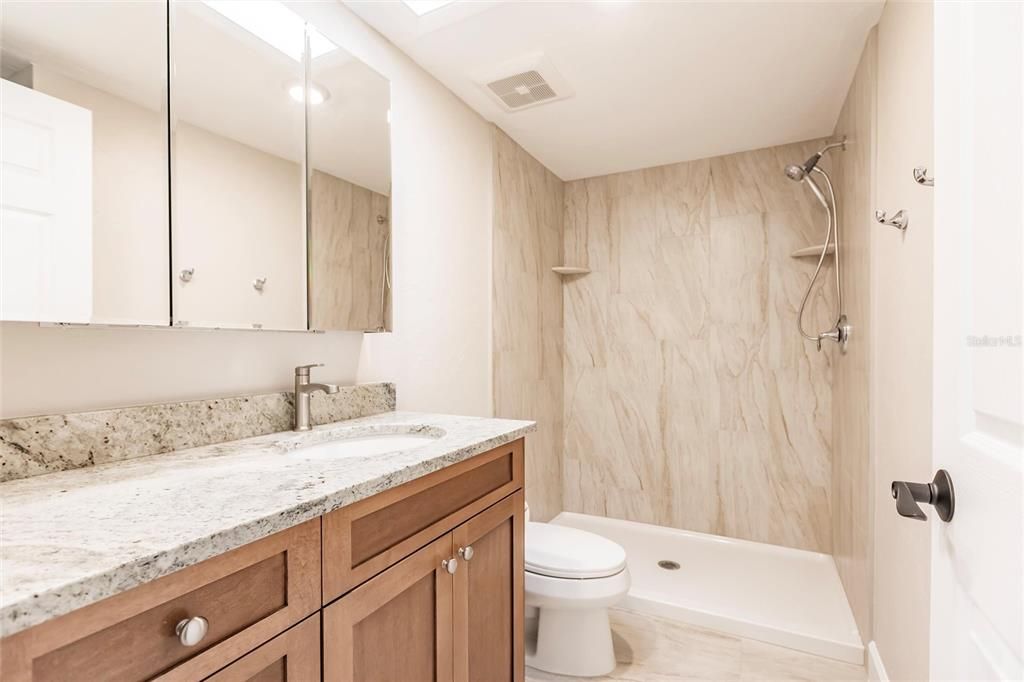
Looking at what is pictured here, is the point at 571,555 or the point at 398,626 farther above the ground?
the point at 398,626

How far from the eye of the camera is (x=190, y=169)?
1.15 metres

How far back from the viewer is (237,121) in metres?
1.26

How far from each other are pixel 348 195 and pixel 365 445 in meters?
0.78

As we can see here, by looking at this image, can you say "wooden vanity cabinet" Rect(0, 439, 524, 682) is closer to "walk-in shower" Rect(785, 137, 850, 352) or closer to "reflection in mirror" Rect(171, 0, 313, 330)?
"reflection in mirror" Rect(171, 0, 313, 330)

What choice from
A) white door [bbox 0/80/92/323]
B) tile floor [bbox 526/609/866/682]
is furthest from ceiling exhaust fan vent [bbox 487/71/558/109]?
tile floor [bbox 526/609/866/682]

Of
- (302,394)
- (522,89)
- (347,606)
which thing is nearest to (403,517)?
(347,606)

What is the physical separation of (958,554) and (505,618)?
1.05m

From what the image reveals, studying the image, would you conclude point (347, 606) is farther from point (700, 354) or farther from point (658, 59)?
point (700, 354)

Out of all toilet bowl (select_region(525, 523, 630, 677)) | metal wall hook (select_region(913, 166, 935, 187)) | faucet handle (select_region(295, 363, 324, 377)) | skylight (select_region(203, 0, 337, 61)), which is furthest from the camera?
toilet bowl (select_region(525, 523, 630, 677))

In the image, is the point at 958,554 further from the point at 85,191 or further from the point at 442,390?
the point at 442,390

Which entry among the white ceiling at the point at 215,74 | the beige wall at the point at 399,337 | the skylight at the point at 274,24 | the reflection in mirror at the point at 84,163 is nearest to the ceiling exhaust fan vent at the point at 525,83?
the beige wall at the point at 399,337

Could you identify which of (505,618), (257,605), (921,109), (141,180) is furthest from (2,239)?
(921,109)

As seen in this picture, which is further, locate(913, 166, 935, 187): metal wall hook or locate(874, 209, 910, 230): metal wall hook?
locate(874, 209, 910, 230): metal wall hook

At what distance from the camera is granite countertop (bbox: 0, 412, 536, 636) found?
0.50 meters
